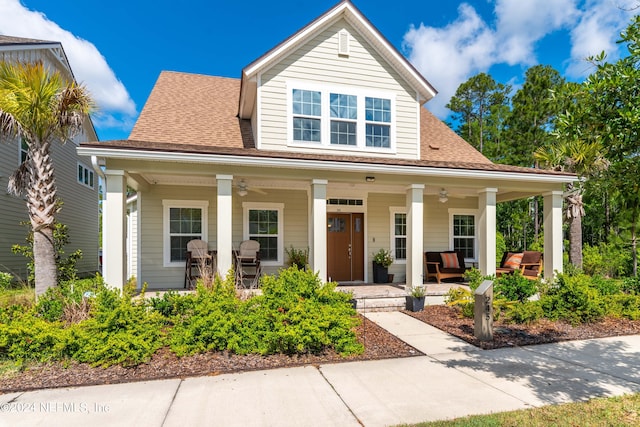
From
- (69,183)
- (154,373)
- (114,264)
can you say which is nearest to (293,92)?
(114,264)

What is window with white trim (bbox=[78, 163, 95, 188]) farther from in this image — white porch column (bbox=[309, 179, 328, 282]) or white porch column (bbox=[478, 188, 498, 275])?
white porch column (bbox=[478, 188, 498, 275])

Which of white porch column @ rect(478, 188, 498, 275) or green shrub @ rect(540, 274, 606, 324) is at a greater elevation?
white porch column @ rect(478, 188, 498, 275)

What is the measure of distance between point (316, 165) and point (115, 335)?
187 inches

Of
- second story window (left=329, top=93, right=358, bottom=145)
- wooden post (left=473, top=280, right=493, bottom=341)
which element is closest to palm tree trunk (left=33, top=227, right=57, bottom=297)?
second story window (left=329, top=93, right=358, bottom=145)

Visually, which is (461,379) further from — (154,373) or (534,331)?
(154,373)

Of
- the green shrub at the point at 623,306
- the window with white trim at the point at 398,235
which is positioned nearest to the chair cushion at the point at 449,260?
the window with white trim at the point at 398,235

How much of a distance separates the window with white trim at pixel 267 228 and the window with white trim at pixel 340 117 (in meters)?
2.24

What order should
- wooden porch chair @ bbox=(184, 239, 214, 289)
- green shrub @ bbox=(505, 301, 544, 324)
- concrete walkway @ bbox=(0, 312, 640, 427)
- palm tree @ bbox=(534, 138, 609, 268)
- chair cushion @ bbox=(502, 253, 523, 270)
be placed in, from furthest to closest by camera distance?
palm tree @ bbox=(534, 138, 609, 268) → chair cushion @ bbox=(502, 253, 523, 270) → wooden porch chair @ bbox=(184, 239, 214, 289) → green shrub @ bbox=(505, 301, 544, 324) → concrete walkway @ bbox=(0, 312, 640, 427)

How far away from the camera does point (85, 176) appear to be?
1662cm

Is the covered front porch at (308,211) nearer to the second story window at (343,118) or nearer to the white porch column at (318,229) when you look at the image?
the white porch column at (318,229)

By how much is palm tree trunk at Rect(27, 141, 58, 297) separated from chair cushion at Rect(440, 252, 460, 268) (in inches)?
381

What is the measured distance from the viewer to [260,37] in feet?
58.5

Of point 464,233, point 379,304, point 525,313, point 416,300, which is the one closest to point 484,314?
point 525,313

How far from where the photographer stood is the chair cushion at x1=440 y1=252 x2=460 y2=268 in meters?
10.5
